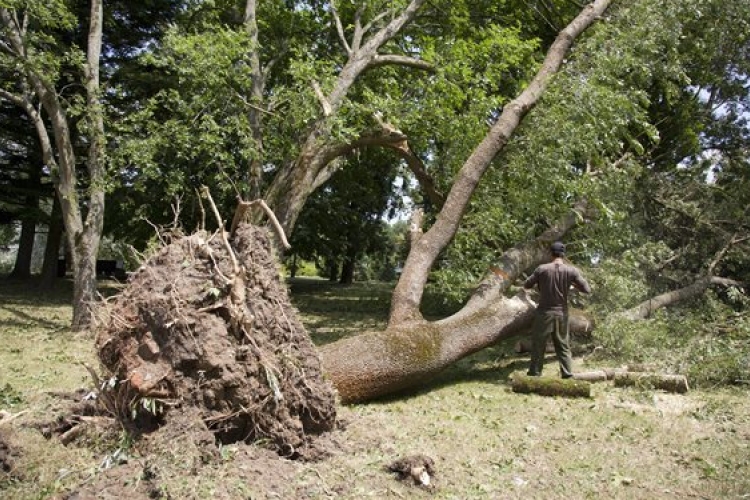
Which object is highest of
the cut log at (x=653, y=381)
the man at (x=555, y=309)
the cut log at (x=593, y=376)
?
the man at (x=555, y=309)

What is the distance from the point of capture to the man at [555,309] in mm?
7926

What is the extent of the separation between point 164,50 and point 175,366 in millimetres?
9251

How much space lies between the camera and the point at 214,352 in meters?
4.58

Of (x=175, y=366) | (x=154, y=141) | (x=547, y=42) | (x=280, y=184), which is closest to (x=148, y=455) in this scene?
(x=175, y=366)

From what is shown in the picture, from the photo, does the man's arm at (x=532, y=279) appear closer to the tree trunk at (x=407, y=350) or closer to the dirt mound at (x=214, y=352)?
the tree trunk at (x=407, y=350)

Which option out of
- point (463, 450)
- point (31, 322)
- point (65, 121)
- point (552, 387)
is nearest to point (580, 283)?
point (552, 387)

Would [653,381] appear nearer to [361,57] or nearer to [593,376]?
[593,376]

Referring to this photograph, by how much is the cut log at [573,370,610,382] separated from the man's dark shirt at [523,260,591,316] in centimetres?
84

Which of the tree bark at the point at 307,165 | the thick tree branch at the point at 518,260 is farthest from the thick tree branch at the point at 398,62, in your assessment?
the thick tree branch at the point at 518,260

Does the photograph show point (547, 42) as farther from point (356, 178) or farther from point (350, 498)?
point (350, 498)

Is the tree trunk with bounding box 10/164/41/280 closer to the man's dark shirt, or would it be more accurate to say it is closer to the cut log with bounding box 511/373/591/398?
the man's dark shirt

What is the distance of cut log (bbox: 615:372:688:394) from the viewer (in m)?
7.40

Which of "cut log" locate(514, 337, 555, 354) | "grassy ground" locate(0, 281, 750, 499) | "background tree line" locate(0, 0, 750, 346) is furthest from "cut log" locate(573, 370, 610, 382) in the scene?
"background tree line" locate(0, 0, 750, 346)

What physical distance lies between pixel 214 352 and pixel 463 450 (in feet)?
7.62
